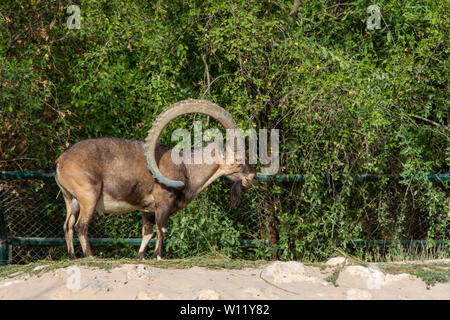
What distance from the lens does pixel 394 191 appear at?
32.3 ft

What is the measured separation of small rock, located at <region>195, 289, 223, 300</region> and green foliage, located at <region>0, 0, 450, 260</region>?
109 inches

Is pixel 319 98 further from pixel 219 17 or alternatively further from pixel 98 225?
pixel 98 225

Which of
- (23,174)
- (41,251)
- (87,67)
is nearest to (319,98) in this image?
(87,67)

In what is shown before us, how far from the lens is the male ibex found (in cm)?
756

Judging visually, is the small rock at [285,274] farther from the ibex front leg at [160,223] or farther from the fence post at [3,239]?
the fence post at [3,239]

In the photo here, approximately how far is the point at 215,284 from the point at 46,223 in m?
4.06

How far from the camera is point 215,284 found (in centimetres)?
620

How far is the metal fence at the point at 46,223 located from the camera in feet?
28.3

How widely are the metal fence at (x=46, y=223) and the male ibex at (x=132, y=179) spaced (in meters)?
0.86

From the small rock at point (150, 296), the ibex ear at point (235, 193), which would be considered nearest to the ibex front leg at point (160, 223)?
the ibex ear at point (235, 193)

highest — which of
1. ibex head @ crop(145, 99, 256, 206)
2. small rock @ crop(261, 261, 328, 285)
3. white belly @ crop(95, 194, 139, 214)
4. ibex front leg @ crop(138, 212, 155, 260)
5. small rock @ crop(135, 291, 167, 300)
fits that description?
ibex head @ crop(145, 99, 256, 206)

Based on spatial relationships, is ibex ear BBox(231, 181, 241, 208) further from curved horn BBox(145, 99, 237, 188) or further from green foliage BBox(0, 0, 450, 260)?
curved horn BBox(145, 99, 237, 188)

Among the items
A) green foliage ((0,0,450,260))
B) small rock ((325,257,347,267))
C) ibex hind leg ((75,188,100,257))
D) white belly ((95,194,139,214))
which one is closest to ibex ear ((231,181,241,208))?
green foliage ((0,0,450,260))

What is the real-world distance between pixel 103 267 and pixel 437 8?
18.3 ft
